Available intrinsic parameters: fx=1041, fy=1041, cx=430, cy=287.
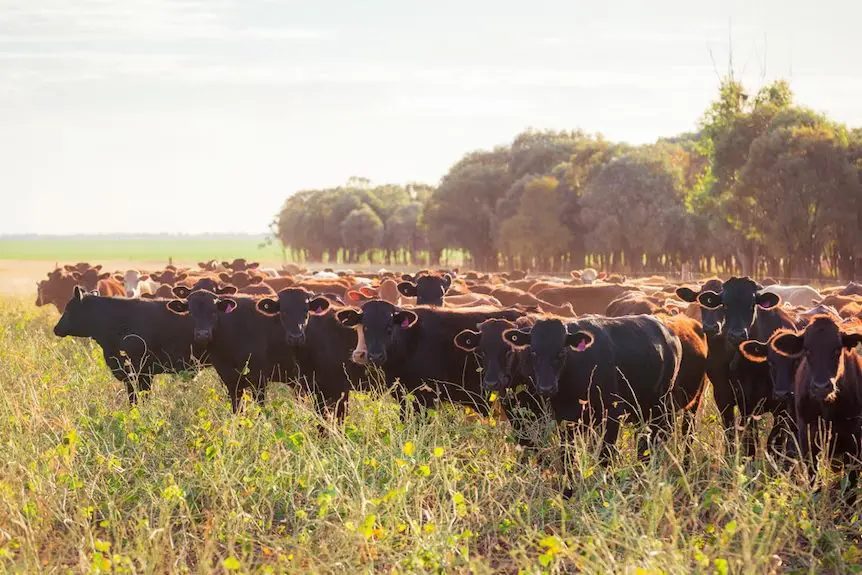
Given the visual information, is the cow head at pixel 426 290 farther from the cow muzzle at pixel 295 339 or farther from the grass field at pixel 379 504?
the grass field at pixel 379 504

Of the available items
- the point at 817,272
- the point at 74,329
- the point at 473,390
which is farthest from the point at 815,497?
the point at 817,272

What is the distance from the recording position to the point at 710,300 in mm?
11102

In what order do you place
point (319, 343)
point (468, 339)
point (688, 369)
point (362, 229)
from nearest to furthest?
1. point (468, 339)
2. point (688, 369)
3. point (319, 343)
4. point (362, 229)

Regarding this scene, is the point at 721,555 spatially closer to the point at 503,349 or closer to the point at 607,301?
the point at 503,349

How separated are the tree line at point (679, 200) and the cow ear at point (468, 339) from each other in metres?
32.1

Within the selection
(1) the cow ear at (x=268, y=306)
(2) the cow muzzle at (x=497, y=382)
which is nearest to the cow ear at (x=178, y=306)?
(1) the cow ear at (x=268, y=306)

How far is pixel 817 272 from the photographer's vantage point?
41.8 meters

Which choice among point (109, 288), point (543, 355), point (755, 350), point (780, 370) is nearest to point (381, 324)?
point (543, 355)

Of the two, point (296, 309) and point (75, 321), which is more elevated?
point (296, 309)

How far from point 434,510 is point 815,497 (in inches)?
112

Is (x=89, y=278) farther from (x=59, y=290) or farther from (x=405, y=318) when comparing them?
(x=405, y=318)

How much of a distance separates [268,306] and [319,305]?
582 millimetres

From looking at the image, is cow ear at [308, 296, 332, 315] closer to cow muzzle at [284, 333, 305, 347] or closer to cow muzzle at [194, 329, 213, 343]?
cow muzzle at [284, 333, 305, 347]

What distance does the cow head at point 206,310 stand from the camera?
1176 cm
